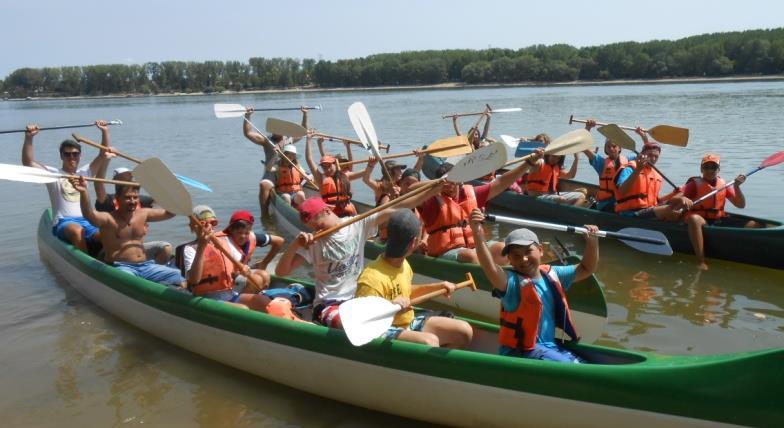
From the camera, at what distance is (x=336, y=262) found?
4547mm

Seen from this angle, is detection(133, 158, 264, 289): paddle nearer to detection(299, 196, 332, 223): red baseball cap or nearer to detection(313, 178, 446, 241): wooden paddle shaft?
detection(299, 196, 332, 223): red baseball cap

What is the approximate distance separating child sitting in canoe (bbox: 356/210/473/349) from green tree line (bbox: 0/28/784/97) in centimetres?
6377

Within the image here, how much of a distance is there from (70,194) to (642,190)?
266 inches

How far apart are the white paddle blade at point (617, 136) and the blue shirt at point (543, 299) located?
15.5 ft

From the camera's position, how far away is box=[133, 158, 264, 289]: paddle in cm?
506

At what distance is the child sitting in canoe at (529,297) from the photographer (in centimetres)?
367

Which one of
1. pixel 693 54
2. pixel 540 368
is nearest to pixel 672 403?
pixel 540 368

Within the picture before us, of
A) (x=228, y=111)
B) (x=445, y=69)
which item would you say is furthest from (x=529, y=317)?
(x=445, y=69)

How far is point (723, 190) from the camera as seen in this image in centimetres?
764

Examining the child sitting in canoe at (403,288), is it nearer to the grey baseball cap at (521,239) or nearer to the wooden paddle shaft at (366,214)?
the wooden paddle shaft at (366,214)

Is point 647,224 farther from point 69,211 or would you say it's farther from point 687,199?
point 69,211

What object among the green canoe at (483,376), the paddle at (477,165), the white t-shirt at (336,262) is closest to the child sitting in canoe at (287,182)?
the green canoe at (483,376)

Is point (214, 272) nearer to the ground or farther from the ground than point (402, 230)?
nearer to the ground

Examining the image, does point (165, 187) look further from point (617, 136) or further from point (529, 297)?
point (617, 136)
